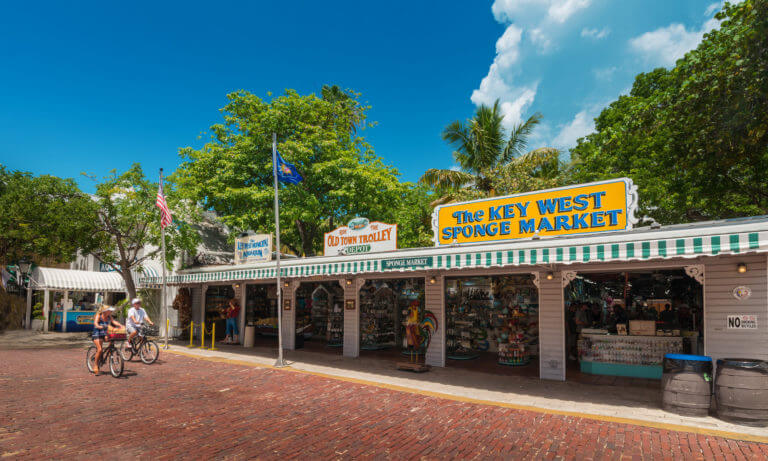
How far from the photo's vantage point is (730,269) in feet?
27.4

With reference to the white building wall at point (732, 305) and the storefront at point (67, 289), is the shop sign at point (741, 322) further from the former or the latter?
the storefront at point (67, 289)

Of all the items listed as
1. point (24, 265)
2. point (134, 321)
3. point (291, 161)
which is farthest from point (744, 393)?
point (24, 265)

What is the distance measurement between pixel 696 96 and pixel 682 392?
981 centimetres

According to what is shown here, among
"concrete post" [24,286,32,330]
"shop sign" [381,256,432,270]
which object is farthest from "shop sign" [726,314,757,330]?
"concrete post" [24,286,32,330]

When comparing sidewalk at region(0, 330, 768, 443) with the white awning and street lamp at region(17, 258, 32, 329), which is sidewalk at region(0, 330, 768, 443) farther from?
street lamp at region(17, 258, 32, 329)

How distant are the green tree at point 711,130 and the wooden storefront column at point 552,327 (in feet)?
23.7

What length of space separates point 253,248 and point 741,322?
1451 centimetres

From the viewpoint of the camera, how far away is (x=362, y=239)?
43.5 feet

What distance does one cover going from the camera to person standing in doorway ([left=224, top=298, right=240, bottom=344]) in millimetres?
17672

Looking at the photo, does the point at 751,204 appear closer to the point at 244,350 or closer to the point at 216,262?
the point at 244,350

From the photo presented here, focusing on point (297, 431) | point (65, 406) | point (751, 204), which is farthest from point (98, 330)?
point (751, 204)

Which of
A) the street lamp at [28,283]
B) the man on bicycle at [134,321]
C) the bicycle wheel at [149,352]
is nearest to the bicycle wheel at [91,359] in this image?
the man on bicycle at [134,321]

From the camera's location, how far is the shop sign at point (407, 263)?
10.3m

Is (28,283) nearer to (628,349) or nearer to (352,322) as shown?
(352,322)
